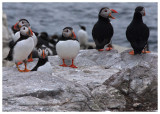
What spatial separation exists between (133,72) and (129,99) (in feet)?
2.03

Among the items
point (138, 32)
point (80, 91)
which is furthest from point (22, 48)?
point (138, 32)

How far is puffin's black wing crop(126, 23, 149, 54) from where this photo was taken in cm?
851

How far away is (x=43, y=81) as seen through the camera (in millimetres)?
6414

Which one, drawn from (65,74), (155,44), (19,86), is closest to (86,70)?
(65,74)

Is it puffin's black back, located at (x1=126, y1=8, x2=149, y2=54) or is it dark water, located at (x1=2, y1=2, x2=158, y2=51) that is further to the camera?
dark water, located at (x1=2, y1=2, x2=158, y2=51)

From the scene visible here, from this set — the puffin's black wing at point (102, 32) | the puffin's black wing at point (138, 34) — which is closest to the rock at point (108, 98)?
the puffin's black wing at point (138, 34)

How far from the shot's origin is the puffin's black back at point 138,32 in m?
8.50

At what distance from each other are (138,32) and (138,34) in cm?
5

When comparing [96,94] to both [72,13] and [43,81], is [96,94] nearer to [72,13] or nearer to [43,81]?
[43,81]

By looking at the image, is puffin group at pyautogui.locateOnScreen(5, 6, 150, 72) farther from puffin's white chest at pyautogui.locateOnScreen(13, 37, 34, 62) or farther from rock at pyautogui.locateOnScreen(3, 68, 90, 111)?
rock at pyautogui.locateOnScreen(3, 68, 90, 111)

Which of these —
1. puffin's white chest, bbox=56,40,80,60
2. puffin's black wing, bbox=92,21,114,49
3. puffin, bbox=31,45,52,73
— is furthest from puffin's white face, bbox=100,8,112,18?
puffin, bbox=31,45,52,73

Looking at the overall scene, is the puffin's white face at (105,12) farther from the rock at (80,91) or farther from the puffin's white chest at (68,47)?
the rock at (80,91)

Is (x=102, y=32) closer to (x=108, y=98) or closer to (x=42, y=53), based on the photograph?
(x=42, y=53)

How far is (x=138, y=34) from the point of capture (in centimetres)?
852
